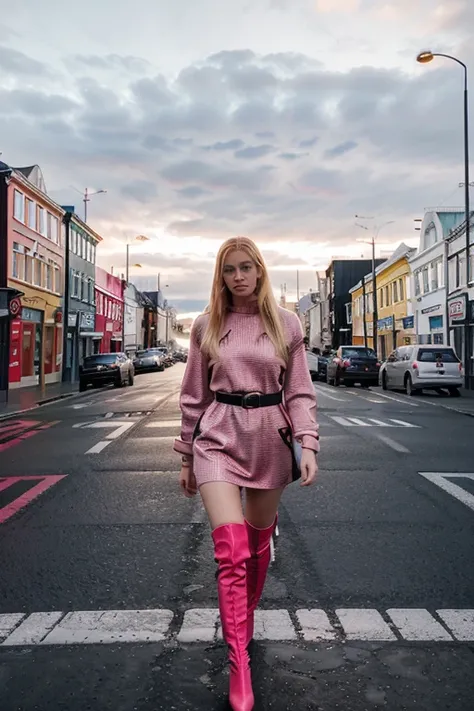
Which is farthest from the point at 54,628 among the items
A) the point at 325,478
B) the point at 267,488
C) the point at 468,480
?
the point at 468,480

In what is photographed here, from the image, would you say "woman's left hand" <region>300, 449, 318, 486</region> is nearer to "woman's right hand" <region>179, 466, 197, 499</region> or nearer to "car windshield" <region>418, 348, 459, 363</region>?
"woman's right hand" <region>179, 466, 197, 499</region>

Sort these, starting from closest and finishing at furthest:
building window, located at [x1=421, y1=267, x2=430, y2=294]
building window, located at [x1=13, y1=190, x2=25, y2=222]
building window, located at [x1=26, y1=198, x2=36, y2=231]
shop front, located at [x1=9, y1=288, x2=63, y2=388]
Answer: shop front, located at [x1=9, y1=288, x2=63, y2=388] → building window, located at [x1=13, y1=190, x2=25, y2=222] → building window, located at [x1=26, y1=198, x2=36, y2=231] → building window, located at [x1=421, y1=267, x2=430, y2=294]

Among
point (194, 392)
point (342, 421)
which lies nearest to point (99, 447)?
point (342, 421)

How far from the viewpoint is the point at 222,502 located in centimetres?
309

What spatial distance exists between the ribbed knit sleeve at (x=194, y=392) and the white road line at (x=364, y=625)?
1241mm

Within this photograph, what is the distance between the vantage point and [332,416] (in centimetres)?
1686

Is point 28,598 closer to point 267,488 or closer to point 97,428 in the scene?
point 267,488

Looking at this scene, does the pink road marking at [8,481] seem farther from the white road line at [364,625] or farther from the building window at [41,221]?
the building window at [41,221]

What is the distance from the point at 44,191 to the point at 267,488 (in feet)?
149

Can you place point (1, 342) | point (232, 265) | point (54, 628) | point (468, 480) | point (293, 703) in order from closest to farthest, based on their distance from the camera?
point (293, 703) → point (232, 265) → point (54, 628) → point (468, 480) → point (1, 342)

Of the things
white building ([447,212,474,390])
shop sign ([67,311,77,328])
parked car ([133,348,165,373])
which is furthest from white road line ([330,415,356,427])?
parked car ([133,348,165,373])

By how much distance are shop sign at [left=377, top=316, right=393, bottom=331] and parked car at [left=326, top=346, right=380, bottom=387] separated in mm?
29419

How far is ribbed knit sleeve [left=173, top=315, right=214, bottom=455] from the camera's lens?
11.2 feet

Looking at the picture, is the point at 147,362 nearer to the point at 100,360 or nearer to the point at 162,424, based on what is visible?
the point at 100,360
